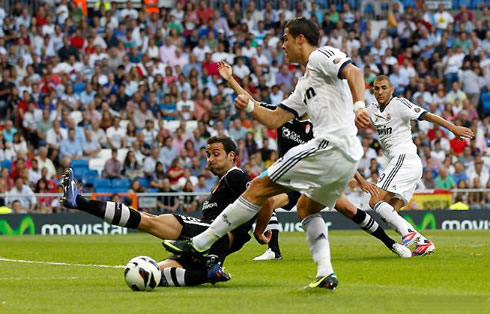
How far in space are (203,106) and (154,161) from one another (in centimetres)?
269

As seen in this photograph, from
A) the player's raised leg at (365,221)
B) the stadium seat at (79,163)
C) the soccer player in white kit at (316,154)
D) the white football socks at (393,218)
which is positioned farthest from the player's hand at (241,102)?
the stadium seat at (79,163)

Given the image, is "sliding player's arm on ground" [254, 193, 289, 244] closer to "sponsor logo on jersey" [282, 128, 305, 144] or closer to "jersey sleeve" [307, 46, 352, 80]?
"sponsor logo on jersey" [282, 128, 305, 144]

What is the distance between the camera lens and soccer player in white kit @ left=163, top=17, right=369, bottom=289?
27.9 feet

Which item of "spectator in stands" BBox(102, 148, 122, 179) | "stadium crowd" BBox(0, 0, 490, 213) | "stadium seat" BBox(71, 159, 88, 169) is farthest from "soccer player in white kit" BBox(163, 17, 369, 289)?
"stadium seat" BBox(71, 159, 88, 169)

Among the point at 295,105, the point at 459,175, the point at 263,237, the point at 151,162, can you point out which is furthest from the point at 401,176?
the point at 459,175

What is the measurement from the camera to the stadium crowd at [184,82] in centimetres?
2466

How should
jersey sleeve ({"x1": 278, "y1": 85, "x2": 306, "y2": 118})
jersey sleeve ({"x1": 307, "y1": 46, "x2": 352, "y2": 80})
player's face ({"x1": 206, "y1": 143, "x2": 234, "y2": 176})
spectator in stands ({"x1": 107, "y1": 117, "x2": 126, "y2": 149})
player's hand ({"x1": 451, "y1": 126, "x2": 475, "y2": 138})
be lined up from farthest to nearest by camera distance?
spectator in stands ({"x1": 107, "y1": 117, "x2": 126, "y2": 149}) < player's hand ({"x1": 451, "y1": 126, "x2": 475, "y2": 138}) < player's face ({"x1": 206, "y1": 143, "x2": 234, "y2": 176}) < jersey sleeve ({"x1": 278, "y1": 85, "x2": 306, "y2": 118}) < jersey sleeve ({"x1": 307, "y1": 46, "x2": 352, "y2": 80})

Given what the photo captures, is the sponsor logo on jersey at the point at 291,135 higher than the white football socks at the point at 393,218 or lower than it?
higher

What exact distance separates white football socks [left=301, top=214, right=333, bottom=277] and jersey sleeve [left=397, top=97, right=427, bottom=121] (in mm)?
5695

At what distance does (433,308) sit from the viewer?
295 inches

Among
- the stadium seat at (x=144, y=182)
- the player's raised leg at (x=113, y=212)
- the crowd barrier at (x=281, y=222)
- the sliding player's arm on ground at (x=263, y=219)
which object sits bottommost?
the crowd barrier at (x=281, y=222)

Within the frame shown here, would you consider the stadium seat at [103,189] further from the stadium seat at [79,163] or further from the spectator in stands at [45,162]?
the spectator in stands at [45,162]

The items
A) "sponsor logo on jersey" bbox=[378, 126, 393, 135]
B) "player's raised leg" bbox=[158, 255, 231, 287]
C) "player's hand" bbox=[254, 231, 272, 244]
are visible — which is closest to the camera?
"player's raised leg" bbox=[158, 255, 231, 287]

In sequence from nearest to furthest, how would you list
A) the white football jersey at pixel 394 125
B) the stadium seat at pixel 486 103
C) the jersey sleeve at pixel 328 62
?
the jersey sleeve at pixel 328 62
the white football jersey at pixel 394 125
the stadium seat at pixel 486 103
